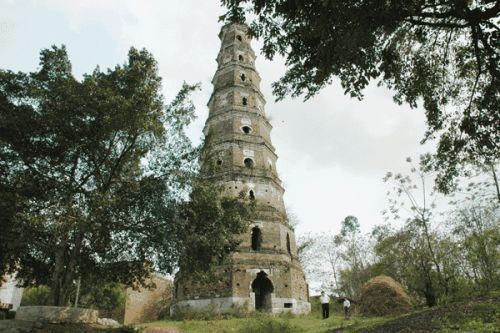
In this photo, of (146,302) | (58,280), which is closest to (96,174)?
(58,280)

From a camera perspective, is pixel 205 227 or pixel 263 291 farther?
pixel 263 291

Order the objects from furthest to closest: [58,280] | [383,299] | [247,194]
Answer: [247,194]
[383,299]
[58,280]

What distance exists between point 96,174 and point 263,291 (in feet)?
36.7

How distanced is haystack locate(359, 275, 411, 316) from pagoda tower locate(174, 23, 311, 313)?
4.08m

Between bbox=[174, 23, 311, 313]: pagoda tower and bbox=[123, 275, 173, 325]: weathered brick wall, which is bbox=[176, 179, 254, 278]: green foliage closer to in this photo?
bbox=[174, 23, 311, 313]: pagoda tower

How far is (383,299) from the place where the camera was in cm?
1459

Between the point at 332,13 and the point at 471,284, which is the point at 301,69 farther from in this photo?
the point at 471,284

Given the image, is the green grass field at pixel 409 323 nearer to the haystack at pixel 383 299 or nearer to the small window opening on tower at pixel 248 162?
the haystack at pixel 383 299

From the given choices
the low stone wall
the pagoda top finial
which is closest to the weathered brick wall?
the low stone wall

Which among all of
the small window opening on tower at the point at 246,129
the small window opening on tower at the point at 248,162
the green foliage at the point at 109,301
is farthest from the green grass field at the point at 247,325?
the green foliage at the point at 109,301

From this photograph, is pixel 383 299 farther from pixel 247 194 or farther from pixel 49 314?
pixel 49 314

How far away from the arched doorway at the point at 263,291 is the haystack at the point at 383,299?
453 centimetres

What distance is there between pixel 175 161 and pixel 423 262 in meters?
13.5

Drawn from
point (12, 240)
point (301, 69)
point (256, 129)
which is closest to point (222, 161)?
point (256, 129)
